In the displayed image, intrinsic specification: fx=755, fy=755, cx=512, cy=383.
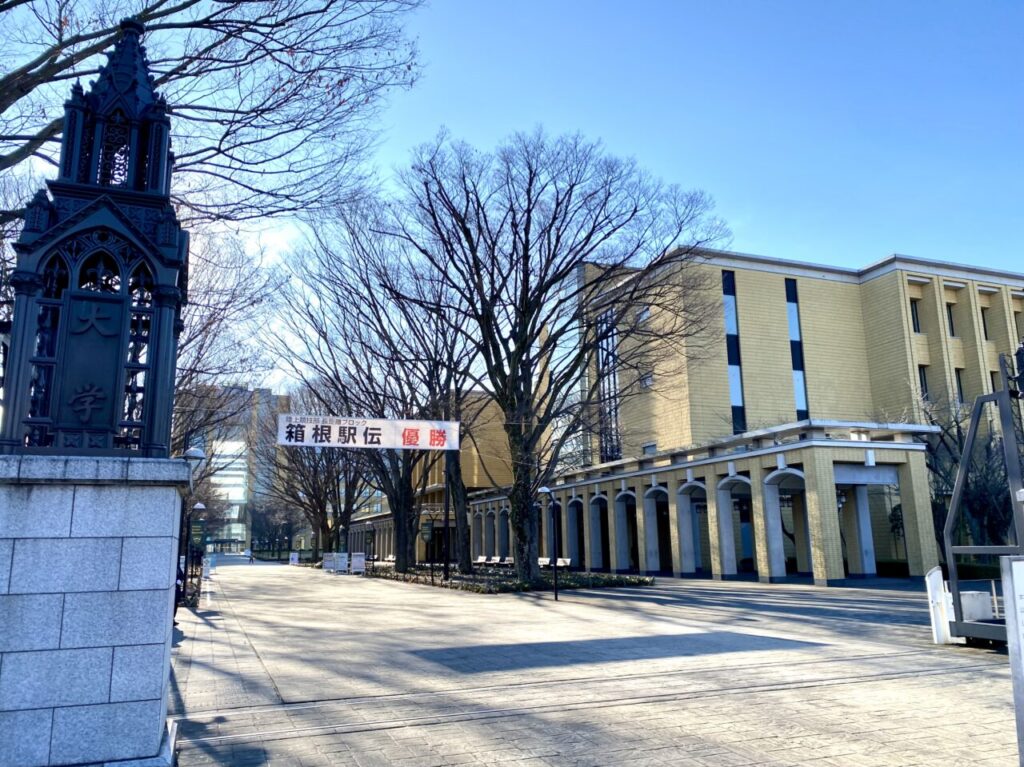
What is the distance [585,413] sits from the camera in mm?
23188

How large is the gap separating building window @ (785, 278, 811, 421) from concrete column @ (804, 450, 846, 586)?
45.4 ft

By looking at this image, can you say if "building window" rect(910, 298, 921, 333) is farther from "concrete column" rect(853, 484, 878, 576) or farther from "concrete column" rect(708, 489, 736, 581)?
"concrete column" rect(708, 489, 736, 581)

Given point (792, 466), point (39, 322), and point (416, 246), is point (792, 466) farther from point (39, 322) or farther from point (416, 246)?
point (39, 322)

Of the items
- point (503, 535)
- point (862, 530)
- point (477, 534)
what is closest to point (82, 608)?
point (862, 530)

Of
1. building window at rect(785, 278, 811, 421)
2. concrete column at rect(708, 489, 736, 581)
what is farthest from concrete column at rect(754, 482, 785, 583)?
building window at rect(785, 278, 811, 421)

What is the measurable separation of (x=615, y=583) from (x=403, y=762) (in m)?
18.6

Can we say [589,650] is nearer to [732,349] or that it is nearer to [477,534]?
[732,349]

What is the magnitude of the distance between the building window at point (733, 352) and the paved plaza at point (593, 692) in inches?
813

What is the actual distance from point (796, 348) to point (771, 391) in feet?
9.73

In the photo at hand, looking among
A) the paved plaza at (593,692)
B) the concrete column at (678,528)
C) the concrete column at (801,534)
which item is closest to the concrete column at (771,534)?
the concrete column at (678,528)

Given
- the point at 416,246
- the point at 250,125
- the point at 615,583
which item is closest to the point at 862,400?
the point at 615,583

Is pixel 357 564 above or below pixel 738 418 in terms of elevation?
below

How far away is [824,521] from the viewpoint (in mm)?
22938

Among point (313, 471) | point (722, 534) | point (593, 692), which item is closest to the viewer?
point (593, 692)
